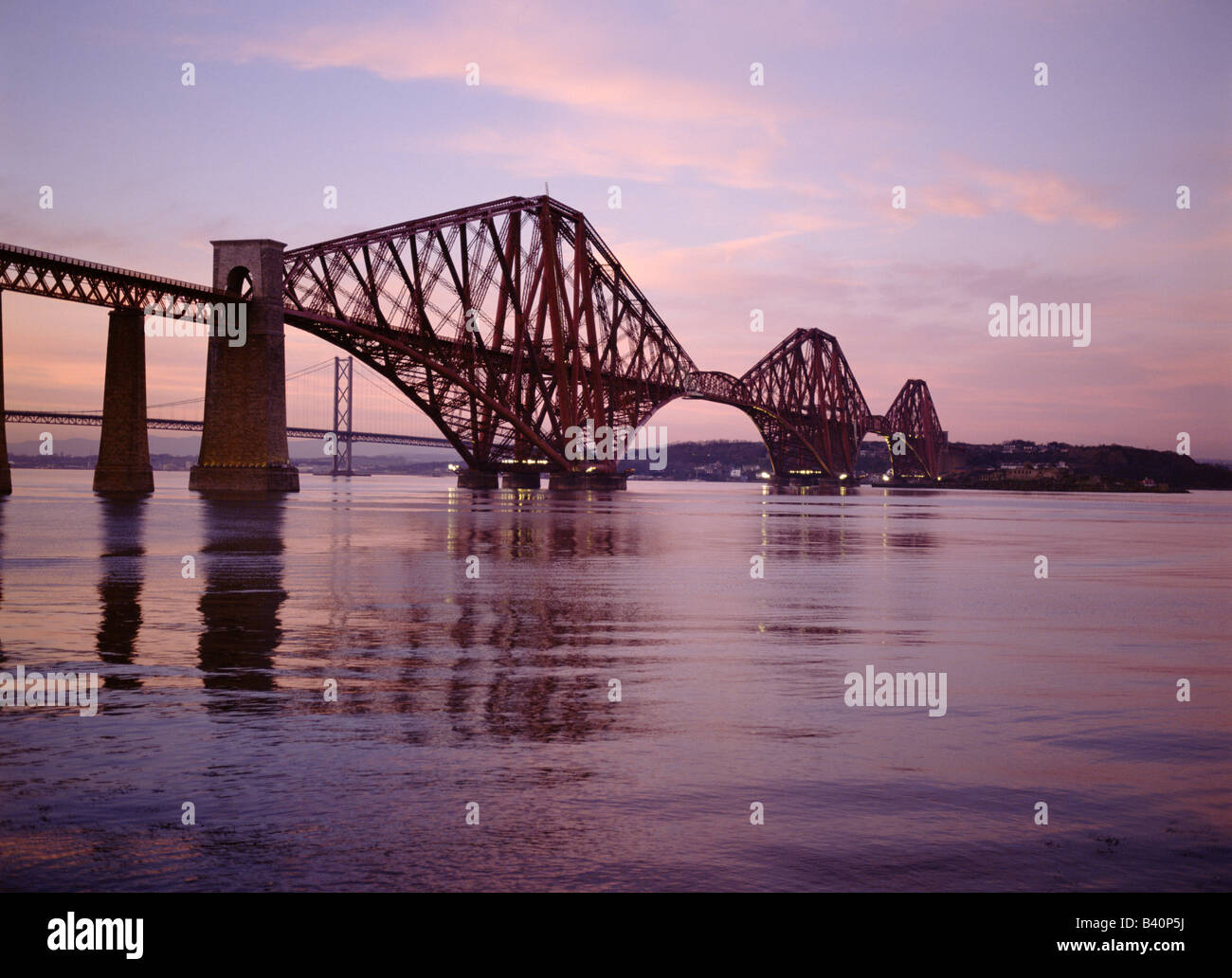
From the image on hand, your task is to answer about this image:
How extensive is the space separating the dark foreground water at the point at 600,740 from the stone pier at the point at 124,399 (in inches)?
1997

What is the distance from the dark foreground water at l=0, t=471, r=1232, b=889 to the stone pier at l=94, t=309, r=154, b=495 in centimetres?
5071

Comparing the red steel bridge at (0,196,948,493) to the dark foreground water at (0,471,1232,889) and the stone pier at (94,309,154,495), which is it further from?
the dark foreground water at (0,471,1232,889)

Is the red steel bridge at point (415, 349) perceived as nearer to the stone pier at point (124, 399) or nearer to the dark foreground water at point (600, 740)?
the stone pier at point (124, 399)

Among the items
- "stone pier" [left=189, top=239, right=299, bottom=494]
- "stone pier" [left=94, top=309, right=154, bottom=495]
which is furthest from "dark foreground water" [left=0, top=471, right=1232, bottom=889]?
"stone pier" [left=189, top=239, right=299, bottom=494]

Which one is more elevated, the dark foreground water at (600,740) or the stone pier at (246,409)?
the stone pier at (246,409)

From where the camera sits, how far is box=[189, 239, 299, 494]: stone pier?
7519cm

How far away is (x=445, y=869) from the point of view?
5.84m

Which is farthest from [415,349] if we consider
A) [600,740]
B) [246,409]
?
[600,740]

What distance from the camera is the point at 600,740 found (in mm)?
8836

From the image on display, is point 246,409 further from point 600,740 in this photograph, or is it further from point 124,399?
point 600,740

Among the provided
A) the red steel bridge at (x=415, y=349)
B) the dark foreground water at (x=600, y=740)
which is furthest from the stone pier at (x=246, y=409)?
the dark foreground water at (x=600, y=740)

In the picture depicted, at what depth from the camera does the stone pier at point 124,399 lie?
68.8 m
